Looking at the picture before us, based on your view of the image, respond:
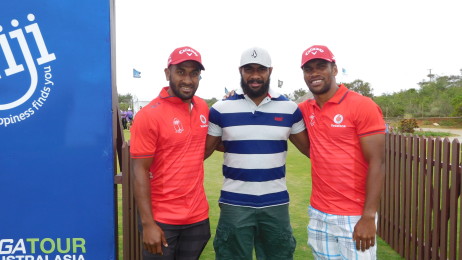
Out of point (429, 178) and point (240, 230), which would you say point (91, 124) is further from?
point (429, 178)

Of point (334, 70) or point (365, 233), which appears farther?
point (334, 70)

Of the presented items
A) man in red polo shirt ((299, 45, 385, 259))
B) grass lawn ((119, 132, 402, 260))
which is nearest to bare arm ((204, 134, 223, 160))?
man in red polo shirt ((299, 45, 385, 259))

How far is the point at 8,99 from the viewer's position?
3.19m

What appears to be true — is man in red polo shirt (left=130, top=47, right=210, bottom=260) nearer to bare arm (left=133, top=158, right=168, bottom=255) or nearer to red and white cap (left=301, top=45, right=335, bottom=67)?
bare arm (left=133, top=158, right=168, bottom=255)

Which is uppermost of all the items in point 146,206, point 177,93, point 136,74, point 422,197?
point 136,74

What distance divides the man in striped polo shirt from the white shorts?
243mm

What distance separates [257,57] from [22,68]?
1.97 metres

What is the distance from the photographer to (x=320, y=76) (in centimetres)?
302

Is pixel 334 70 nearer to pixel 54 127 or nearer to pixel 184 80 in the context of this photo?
pixel 184 80

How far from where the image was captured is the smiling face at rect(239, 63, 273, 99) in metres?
3.10

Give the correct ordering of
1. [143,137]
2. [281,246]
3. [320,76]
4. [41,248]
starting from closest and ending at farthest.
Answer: [143,137] → [320,76] → [281,246] → [41,248]

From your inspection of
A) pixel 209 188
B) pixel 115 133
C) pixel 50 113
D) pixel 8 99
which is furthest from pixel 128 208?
pixel 209 188

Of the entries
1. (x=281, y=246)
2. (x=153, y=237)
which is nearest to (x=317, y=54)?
(x=281, y=246)

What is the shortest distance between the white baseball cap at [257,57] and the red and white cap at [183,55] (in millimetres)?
397
